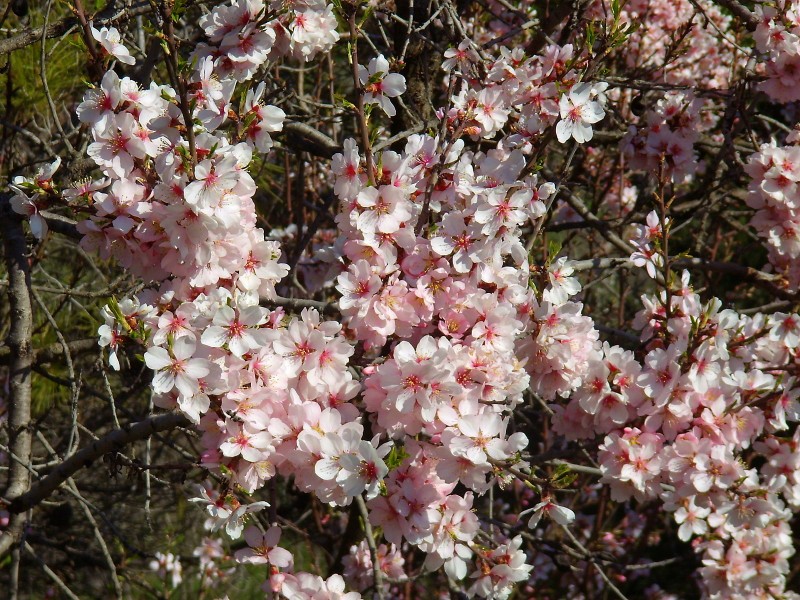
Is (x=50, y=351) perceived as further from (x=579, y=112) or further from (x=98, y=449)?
(x=579, y=112)

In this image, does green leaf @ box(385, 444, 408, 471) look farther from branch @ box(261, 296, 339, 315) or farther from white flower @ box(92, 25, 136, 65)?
white flower @ box(92, 25, 136, 65)

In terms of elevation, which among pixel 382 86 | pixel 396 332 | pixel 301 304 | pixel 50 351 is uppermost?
pixel 382 86

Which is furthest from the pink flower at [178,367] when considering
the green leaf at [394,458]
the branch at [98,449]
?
the green leaf at [394,458]

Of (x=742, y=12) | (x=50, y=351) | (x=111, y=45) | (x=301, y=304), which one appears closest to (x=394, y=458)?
(x=301, y=304)

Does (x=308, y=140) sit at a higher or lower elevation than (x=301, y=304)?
higher

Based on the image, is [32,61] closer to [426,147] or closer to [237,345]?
[426,147]
